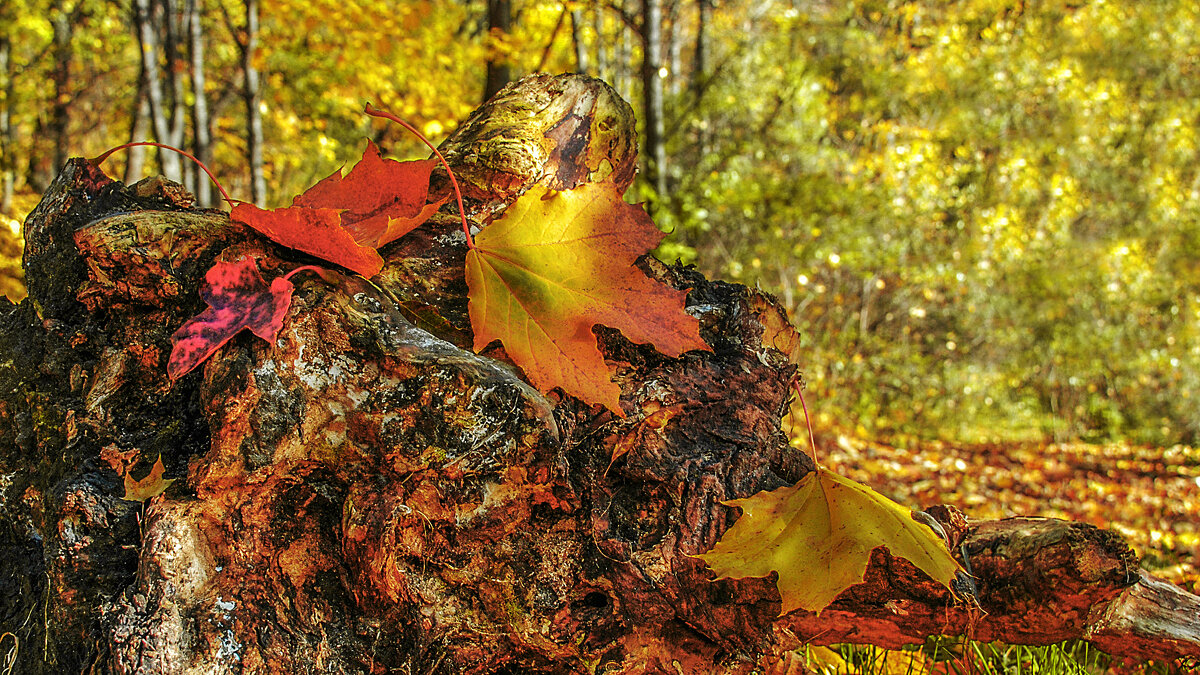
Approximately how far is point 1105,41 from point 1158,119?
213cm

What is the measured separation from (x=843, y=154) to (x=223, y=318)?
23.7ft

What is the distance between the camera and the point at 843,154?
23.9ft

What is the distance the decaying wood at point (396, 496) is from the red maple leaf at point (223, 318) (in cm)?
3

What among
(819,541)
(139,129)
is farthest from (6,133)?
(819,541)

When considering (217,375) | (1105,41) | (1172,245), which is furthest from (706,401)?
(1105,41)

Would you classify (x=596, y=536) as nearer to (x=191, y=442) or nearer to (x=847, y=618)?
(x=847, y=618)

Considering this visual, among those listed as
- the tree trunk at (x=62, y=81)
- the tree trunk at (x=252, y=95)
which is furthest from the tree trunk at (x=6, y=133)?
the tree trunk at (x=252, y=95)

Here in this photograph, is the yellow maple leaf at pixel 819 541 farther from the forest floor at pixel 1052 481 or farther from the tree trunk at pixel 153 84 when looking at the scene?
the tree trunk at pixel 153 84

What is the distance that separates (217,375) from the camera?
89cm

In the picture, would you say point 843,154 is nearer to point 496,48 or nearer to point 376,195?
point 496,48

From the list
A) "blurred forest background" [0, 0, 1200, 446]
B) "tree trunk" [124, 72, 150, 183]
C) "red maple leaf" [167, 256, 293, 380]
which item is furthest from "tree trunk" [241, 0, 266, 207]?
"red maple leaf" [167, 256, 293, 380]

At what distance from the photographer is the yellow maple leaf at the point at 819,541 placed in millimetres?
930

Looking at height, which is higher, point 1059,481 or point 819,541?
point 819,541

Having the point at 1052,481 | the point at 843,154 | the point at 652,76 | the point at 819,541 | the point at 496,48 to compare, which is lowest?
the point at 1052,481
